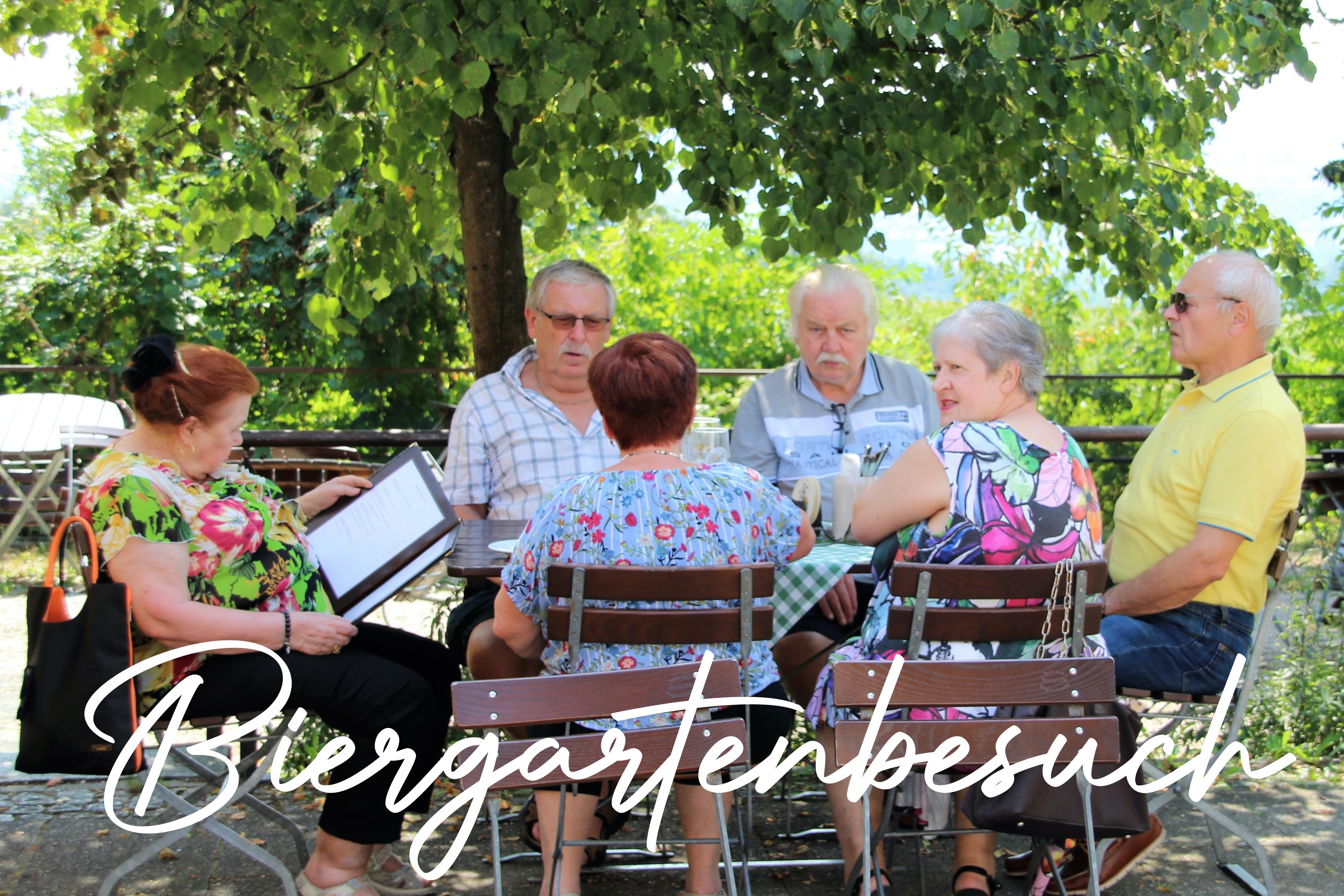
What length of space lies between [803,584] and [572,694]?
0.77 m

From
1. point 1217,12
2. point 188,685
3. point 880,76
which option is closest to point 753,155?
point 880,76

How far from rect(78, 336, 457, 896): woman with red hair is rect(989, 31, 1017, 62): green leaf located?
79.0 inches

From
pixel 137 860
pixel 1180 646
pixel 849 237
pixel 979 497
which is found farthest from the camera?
pixel 849 237

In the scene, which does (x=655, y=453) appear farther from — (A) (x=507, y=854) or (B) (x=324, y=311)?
(B) (x=324, y=311)

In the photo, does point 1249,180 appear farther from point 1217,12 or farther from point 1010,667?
point 1010,667

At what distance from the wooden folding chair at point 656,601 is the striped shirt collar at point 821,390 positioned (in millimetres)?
1550

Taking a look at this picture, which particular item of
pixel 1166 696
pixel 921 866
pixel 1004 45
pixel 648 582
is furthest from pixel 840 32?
pixel 921 866

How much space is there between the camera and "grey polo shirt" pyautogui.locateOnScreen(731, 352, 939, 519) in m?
3.83

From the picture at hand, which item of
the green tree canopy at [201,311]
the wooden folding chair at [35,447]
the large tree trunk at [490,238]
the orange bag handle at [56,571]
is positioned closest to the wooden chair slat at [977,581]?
the orange bag handle at [56,571]

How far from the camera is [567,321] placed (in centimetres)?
373

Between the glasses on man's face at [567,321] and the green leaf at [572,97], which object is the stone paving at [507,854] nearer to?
the glasses on man's face at [567,321]

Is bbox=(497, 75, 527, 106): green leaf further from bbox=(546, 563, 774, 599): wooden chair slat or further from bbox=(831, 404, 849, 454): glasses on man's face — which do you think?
bbox=(546, 563, 774, 599): wooden chair slat

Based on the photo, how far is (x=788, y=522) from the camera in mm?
2572

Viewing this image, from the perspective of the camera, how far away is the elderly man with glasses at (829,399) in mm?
3834
